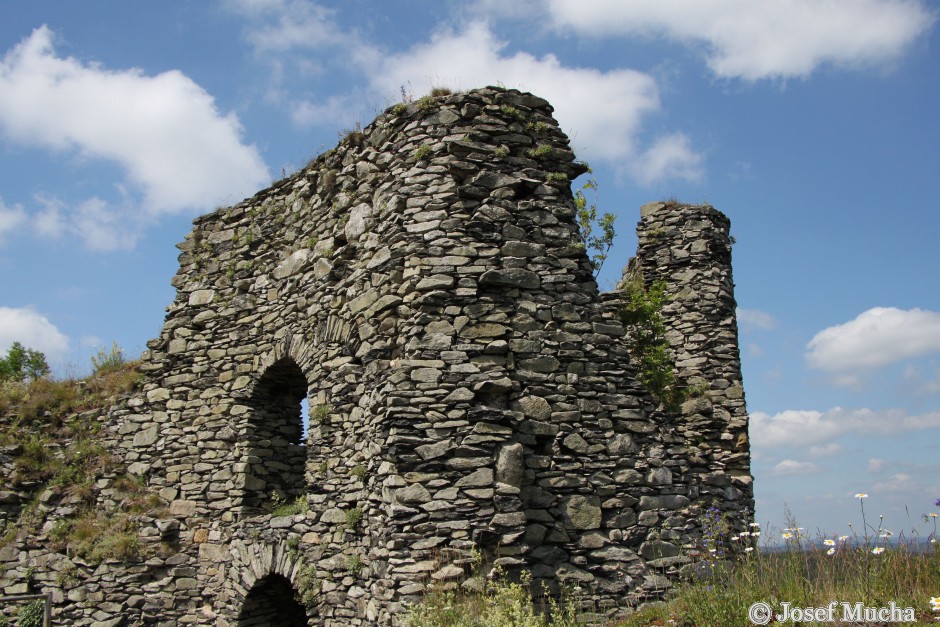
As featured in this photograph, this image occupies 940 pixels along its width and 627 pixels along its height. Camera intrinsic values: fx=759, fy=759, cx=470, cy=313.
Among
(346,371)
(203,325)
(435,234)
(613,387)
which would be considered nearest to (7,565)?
(203,325)

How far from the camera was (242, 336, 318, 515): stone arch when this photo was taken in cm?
1111

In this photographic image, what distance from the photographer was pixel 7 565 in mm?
11727

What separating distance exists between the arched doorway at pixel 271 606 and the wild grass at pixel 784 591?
13.8 feet

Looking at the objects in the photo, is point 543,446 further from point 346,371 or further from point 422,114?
point 422,114

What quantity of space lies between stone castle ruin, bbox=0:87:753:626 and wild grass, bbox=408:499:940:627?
0.44m

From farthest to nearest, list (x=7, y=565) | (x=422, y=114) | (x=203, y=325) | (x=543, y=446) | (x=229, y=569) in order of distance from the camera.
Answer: (x=203, y=325) → (x=7, y=565) → (x=229, y=569) → (x=422, y=114) → (x=543, y=446)

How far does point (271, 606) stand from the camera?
10.7 meters

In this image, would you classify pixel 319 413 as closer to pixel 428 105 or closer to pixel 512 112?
pixel 428 105

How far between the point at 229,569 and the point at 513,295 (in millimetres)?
5940

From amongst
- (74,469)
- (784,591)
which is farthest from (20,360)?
(784,591)

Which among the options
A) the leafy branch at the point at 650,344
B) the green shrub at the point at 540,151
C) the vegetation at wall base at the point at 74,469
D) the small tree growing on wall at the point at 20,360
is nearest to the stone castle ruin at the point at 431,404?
the green shrub at the point at 540,151

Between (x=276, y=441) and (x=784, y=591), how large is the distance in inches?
300

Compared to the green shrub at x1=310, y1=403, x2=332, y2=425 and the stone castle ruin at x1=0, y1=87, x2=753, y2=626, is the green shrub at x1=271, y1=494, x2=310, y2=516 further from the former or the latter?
the green shrub at x1=310, y1=403, x2=332, y2=425

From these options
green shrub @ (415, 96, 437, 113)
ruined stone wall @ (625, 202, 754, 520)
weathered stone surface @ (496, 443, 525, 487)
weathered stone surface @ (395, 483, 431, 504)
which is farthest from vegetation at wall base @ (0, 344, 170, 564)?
ruined stone wall @ (625, 202, 754, 520)
